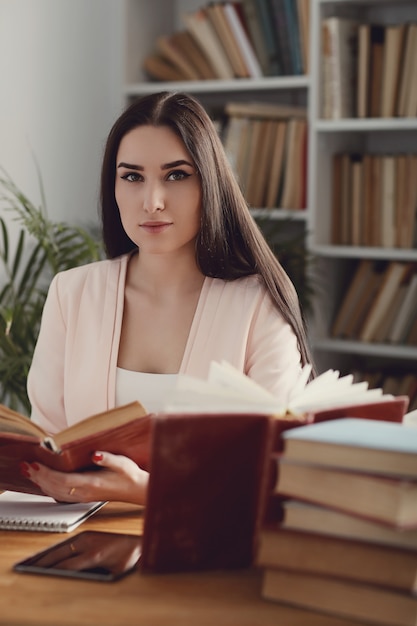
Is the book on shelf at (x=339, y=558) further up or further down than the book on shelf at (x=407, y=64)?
further down

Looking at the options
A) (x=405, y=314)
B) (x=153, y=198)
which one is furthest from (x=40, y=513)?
(x=405, y=314)

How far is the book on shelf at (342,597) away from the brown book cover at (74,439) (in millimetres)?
334

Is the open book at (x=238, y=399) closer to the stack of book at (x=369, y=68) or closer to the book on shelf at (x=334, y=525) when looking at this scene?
the book on shelf at (x=334, y=525)

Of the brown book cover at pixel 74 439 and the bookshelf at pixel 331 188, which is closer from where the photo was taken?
the brown book cover at pixel 74 439

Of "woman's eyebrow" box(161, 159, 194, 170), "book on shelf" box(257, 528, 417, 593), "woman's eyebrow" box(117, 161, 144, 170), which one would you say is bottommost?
"book on shelf" box(257, 528, 417, 593)

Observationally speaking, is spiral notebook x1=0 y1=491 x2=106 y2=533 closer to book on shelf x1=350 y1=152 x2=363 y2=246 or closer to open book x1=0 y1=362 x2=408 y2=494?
open book x1=0 y1=362 x2=408 y2=494

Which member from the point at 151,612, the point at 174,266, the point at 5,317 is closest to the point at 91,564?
the point at 151,612

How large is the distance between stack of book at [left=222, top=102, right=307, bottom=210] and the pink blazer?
1636mm

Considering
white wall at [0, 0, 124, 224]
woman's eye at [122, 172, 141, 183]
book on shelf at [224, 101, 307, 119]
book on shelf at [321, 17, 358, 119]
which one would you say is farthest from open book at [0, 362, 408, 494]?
book on shelf at [224, 101, 307, 119]

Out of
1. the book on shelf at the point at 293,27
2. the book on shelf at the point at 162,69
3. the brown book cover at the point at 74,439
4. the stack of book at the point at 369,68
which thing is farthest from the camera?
the book on shelf at the point at 162,69

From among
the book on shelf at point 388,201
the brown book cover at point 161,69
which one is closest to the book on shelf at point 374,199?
the book on shelf at point 388,201

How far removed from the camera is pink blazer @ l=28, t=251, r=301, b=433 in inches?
80.2

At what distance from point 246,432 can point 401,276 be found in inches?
95.7

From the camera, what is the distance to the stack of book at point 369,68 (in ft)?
11.4
